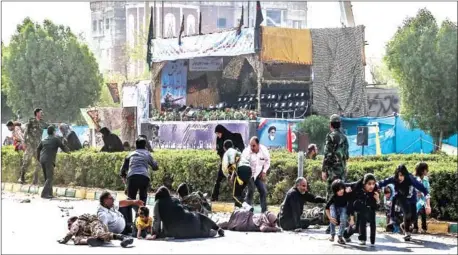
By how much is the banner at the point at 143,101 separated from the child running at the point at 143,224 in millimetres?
29224

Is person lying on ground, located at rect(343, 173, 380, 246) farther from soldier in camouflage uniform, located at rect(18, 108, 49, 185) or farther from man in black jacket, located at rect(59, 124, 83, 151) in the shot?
man in black jacket, located at rect(59, 124, 83, 151)

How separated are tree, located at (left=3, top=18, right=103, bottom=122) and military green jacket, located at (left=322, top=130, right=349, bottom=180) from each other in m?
41.9

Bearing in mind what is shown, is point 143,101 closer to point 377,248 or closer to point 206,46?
point 206,46

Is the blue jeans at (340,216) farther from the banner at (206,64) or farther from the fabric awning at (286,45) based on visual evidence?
the banner at (206,64)

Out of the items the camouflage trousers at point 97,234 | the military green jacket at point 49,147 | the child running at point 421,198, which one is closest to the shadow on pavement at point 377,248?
the child running at point 421,198

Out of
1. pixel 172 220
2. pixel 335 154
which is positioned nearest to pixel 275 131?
pixel 335 154

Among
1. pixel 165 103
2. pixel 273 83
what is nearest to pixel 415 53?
pixel 273 83

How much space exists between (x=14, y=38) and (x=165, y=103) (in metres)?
17.9

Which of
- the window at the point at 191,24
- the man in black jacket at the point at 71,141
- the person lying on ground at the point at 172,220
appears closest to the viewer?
the person lying on ground at the point at 172,220

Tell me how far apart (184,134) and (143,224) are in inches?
1041

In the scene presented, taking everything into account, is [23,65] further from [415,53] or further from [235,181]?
[235,181]

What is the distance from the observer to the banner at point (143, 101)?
4269 centimetres

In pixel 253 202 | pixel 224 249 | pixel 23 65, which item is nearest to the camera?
pixel 224 249

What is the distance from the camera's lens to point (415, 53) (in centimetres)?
3259
